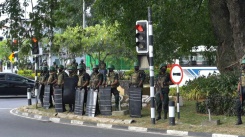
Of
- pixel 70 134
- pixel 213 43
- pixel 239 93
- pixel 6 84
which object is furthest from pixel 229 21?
pixel 6 84

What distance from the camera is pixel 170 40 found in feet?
69.8

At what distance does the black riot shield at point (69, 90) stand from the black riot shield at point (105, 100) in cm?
143

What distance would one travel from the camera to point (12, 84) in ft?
86.3

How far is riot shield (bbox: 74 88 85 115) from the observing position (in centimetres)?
1629

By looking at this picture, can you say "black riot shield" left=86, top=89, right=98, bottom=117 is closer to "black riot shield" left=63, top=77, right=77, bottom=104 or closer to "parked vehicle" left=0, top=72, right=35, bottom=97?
"black riot shield" left=63, top=77, right=77, bottom=104

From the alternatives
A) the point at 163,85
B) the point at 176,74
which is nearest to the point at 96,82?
the point at 163,85

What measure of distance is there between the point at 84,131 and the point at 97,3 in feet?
22.4

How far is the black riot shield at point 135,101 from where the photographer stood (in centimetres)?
1511

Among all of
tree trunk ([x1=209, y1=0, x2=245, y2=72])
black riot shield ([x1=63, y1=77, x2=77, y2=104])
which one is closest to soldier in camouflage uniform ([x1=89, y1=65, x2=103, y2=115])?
black riot shield ([x1=63, y1=77, x2=77, y2=104])

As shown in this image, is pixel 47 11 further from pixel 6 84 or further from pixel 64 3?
pixel 6 84

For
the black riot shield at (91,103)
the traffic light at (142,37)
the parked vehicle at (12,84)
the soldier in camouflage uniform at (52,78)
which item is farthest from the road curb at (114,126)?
the parked vehicle at (12,84)

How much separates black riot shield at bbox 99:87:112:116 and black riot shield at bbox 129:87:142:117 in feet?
2.73

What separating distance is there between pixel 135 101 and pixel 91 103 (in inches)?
63.3

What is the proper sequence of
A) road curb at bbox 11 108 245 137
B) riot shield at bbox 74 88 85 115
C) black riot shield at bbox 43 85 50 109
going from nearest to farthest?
road curb at bbox 11 108 245 137 < riot shield at bbox 74 88 85 115 < black riot shield at bbox 43 85 50 109
